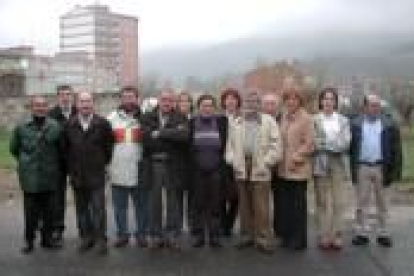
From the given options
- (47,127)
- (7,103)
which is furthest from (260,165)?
(7,103)

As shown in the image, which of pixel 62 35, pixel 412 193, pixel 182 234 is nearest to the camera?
pixel 182 234

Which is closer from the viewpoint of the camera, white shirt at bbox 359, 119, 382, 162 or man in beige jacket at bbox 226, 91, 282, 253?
man in beige jacket at bbox 226, 91, 282, 253

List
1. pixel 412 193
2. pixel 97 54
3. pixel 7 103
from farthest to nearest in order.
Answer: pixel 97 54
pixel 7 103
pixel 412 193

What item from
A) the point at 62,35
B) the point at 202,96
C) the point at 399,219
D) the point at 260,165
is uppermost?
the point at 62,35

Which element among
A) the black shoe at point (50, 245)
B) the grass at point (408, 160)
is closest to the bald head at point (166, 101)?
the black shoe at point (50, 245)

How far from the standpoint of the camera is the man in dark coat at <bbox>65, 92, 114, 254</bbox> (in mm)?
10070

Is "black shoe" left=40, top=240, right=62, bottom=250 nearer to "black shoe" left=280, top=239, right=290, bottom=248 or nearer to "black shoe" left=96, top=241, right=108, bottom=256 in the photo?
"black shoe" left=96, top=241, right=108, bottom=256

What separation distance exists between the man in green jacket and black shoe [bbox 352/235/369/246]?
3.45m

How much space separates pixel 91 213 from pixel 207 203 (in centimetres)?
132

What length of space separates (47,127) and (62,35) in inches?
4531

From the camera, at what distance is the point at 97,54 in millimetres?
106875

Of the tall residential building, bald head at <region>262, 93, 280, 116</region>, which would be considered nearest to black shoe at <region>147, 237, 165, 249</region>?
bald head at <region>262, 93, 280, 116</region>

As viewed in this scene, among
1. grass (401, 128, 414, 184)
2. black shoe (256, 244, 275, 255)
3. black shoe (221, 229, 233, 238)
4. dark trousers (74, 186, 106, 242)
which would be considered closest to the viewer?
black shoe (256, 244, 275, 255)

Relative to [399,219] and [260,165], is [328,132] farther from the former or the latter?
[399,219]
